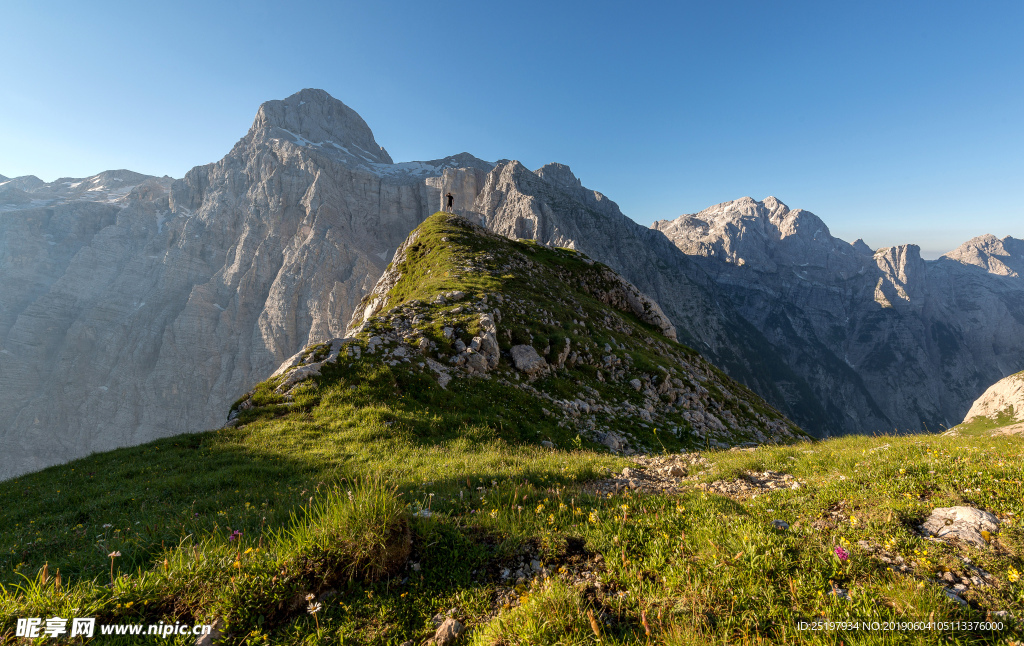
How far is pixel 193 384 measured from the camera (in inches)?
4471

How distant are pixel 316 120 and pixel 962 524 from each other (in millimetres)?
235214

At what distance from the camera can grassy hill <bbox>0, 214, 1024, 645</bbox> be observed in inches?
135

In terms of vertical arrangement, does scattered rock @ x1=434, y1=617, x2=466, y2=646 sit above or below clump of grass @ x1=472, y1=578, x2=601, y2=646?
below

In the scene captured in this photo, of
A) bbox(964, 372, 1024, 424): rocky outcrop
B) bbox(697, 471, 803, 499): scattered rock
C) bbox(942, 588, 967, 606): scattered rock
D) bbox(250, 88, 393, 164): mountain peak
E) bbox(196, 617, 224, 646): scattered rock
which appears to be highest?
bbox(250, 88, 393, 164): mountain peak

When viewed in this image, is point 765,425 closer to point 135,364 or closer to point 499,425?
point 499,425

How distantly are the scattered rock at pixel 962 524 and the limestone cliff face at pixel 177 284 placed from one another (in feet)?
422

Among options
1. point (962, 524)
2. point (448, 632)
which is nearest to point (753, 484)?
point (962, 524)

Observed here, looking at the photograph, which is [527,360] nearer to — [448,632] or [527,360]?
[527,360]

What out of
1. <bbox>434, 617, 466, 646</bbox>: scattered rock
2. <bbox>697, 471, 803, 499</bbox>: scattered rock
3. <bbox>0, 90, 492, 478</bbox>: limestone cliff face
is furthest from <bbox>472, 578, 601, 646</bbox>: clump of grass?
<bbox>0, 90, 492, 478</bbox>: limestone cliff face

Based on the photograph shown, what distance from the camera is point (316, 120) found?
7264 inches

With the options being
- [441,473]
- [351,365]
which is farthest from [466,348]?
[441,473]

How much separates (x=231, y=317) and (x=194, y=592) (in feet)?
498

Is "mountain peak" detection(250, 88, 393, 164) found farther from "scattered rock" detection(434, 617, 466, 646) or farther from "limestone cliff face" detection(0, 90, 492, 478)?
"scattered rock" detection(434, 617, 466, 646)

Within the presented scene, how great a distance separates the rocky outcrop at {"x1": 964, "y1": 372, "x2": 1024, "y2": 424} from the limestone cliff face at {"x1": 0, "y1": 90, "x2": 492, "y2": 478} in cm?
13648
